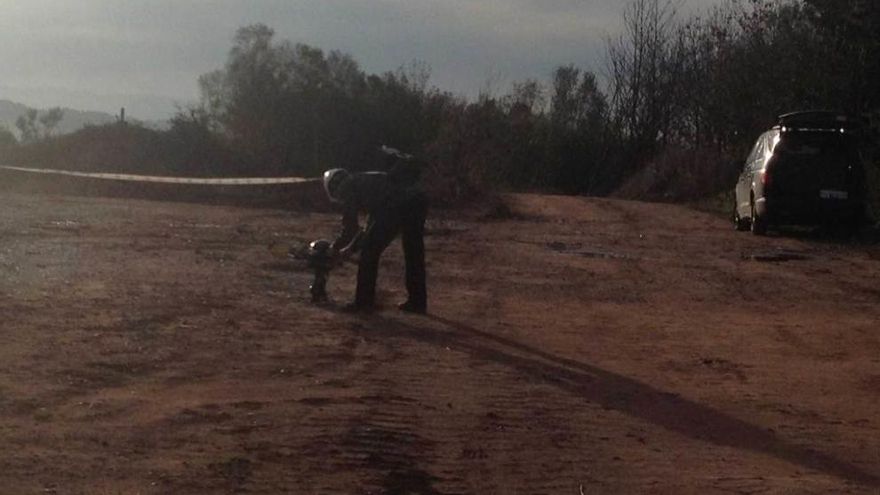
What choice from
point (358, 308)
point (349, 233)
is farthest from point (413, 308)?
point (349, 233)

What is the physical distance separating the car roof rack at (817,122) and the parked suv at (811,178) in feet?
0.19

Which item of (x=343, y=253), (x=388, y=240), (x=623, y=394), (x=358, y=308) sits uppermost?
(x=388, y=240)

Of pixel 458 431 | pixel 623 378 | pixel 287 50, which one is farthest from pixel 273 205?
pixel 458 431

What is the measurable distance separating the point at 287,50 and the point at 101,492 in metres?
33.7

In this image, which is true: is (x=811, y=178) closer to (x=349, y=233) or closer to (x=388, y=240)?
(x=349, y=233)

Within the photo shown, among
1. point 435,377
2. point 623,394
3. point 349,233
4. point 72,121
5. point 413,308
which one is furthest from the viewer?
point 72,121

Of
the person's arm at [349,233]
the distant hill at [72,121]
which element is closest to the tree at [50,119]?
the distant hill at [72,121]

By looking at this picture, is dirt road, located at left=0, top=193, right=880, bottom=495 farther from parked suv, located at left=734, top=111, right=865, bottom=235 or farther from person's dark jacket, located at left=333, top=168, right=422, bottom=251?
parked suv, located at left=734, top=111, right=865, bottom=235

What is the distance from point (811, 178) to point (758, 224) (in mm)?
1706

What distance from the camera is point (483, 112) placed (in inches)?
1385

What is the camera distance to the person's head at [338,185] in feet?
45.6

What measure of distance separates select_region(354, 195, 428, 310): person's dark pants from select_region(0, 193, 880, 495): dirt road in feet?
0.99

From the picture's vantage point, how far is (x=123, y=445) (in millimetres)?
7875

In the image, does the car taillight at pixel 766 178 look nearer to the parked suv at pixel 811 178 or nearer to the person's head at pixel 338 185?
the parked suv at pixel 811 178
